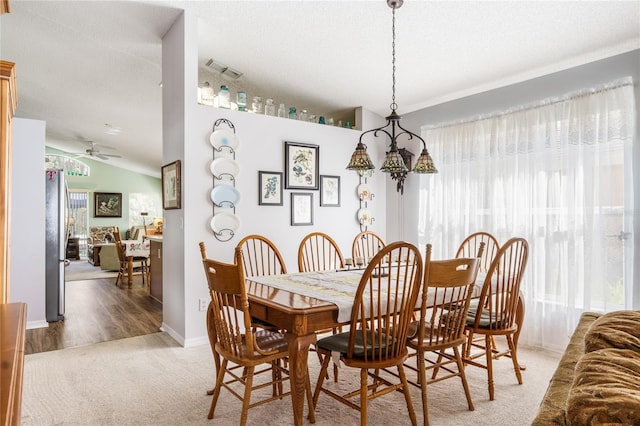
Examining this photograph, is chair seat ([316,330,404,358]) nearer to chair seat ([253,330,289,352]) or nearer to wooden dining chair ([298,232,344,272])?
chair seat ([253,330,289,352])

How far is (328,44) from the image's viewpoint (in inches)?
142

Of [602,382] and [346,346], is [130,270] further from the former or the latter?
[602,382]

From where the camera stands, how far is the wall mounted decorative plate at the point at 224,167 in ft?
12.0

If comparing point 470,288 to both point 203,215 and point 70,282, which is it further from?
point 70,282

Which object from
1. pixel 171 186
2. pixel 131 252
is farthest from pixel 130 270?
pixel 171 186

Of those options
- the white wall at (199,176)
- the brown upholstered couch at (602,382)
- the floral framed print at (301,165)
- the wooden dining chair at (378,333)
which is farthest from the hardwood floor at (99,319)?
the brown upholstered couch at (602,382)

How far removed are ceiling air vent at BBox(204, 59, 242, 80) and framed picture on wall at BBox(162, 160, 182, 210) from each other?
119cm

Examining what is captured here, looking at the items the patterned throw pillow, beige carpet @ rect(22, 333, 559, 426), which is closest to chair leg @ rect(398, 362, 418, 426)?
beige carpet @ rect(22, 333, 559, 426)

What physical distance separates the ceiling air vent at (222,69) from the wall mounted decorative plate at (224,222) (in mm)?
1619

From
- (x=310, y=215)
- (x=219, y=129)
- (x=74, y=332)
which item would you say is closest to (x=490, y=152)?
(x=310, y=215)

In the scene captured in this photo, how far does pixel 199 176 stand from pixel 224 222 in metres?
0.48

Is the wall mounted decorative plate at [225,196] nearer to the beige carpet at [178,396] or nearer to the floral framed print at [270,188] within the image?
the floral framed print at [270,188]

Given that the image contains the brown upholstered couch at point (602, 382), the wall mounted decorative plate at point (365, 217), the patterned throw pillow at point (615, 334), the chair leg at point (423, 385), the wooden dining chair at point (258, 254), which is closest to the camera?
the brown upholstered couch at point (602, 382)

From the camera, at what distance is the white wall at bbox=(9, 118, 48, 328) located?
13.1 ft
